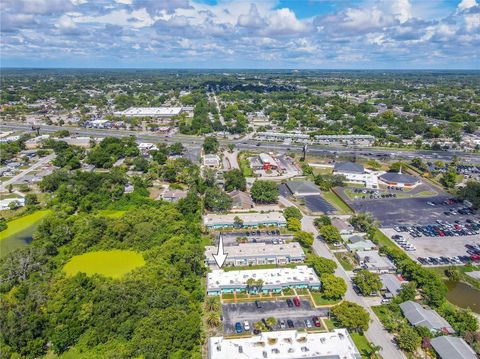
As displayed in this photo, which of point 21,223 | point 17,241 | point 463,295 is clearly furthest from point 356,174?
point 21,223

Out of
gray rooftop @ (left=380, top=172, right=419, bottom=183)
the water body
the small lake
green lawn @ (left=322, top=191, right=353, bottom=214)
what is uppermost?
gray rooftop @ (left=380, top=172, right=419, bottom=183)

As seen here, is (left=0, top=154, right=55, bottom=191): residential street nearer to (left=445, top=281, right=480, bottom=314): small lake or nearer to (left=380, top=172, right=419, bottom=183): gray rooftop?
(left=445, top=281, right=480, bottom=314): small lake

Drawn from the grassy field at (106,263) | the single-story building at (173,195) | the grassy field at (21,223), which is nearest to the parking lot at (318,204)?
the single-story building at (173,195)

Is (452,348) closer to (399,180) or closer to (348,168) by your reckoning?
(399,180)

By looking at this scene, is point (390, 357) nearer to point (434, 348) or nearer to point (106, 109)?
point (434, 348)

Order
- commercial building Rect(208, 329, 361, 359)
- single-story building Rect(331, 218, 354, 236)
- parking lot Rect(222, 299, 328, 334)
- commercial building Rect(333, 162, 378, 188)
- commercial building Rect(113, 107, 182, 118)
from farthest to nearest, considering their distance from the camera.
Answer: commercial building Rect(113, 107, 182, 118), commercial building Rect(333, 162, 378, 188), single-story building Rect(331, 218, 354, 236), parking lot Rect(222, 299, 328, 334), commercial building Rect(208, 329, 361, 359)

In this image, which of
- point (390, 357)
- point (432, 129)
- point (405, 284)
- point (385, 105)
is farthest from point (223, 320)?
point (385, 105)

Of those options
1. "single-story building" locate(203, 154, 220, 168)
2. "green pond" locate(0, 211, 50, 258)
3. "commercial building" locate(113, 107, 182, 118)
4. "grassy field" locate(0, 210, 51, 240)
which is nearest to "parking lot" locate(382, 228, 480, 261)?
"single-story building" locate(203, 154, 220, 168)
